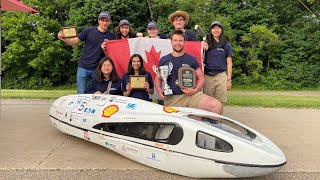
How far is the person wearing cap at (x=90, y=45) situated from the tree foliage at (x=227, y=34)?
53.1ft

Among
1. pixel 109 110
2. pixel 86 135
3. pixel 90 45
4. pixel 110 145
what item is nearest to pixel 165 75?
pixel 109 110

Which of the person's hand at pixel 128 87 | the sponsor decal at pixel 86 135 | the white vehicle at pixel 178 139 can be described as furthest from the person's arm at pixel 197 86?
the sponsor decal at pixel 86 135

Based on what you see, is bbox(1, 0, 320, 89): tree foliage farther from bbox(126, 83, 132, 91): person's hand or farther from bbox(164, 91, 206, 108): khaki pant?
bbox(164, 91, 206, 108): khaki pant

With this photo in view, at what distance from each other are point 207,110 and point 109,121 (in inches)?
57.4

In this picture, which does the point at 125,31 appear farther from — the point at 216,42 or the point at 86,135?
the point at 86,135

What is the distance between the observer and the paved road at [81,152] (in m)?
4.78

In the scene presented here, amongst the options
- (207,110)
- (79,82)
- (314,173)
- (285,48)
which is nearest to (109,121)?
(207,110)

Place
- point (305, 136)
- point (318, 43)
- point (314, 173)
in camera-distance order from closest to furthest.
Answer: point (314, 173), point (305, 136), point (318, 43)

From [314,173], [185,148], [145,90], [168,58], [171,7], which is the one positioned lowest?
[314,173]

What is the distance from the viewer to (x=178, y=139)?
15.0 feet

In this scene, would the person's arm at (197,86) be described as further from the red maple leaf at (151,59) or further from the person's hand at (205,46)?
the red maple leaf at (151,59)

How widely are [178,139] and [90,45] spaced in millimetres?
3322

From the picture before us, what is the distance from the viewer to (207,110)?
570cm

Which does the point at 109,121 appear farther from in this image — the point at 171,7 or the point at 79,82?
the point at 171,7
